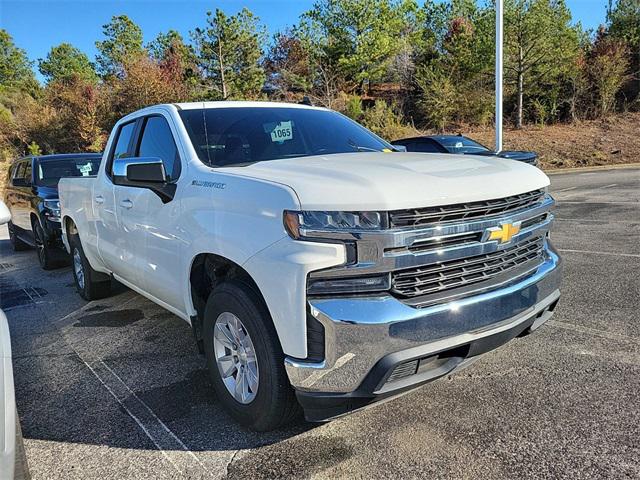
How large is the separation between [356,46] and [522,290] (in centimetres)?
3851

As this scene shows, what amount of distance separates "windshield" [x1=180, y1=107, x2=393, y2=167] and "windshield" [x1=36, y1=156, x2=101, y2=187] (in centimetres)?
589

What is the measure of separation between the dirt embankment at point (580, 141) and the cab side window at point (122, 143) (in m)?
19.4

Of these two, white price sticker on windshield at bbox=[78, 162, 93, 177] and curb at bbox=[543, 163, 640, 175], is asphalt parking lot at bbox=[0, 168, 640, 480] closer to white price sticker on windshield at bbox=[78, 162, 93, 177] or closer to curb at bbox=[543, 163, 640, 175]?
white price sticker on windshield at bbox=[78, 162, 93, 177]

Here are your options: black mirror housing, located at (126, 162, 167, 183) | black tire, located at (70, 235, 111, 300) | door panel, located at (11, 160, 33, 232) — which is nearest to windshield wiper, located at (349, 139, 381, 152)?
black mirror housing, located at (126, 162, 167, 183)

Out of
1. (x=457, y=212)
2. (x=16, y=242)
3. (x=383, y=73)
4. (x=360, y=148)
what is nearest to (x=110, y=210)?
(x=360, y=148)

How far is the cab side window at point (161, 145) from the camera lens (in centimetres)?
356

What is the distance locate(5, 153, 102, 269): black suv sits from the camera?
25.5 ft

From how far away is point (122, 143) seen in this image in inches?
186

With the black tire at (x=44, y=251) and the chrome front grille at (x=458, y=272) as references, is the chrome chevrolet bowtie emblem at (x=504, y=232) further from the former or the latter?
the black tire at (x=44, y=251)

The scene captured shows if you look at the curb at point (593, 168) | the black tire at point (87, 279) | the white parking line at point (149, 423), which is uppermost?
the black tire at point (87, 279)

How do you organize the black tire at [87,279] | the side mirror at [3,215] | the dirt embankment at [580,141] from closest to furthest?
the side mirror at [3,215], the black tire at [87,279], the dirt embankment at [580,141]

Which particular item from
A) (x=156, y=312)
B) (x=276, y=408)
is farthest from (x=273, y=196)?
(x=156, y=312)

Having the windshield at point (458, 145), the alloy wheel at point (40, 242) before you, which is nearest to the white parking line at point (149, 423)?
the alloy wheel at point (40, 242)

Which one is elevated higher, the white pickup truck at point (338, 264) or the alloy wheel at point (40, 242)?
the white pickup truck at point (338, 264)
